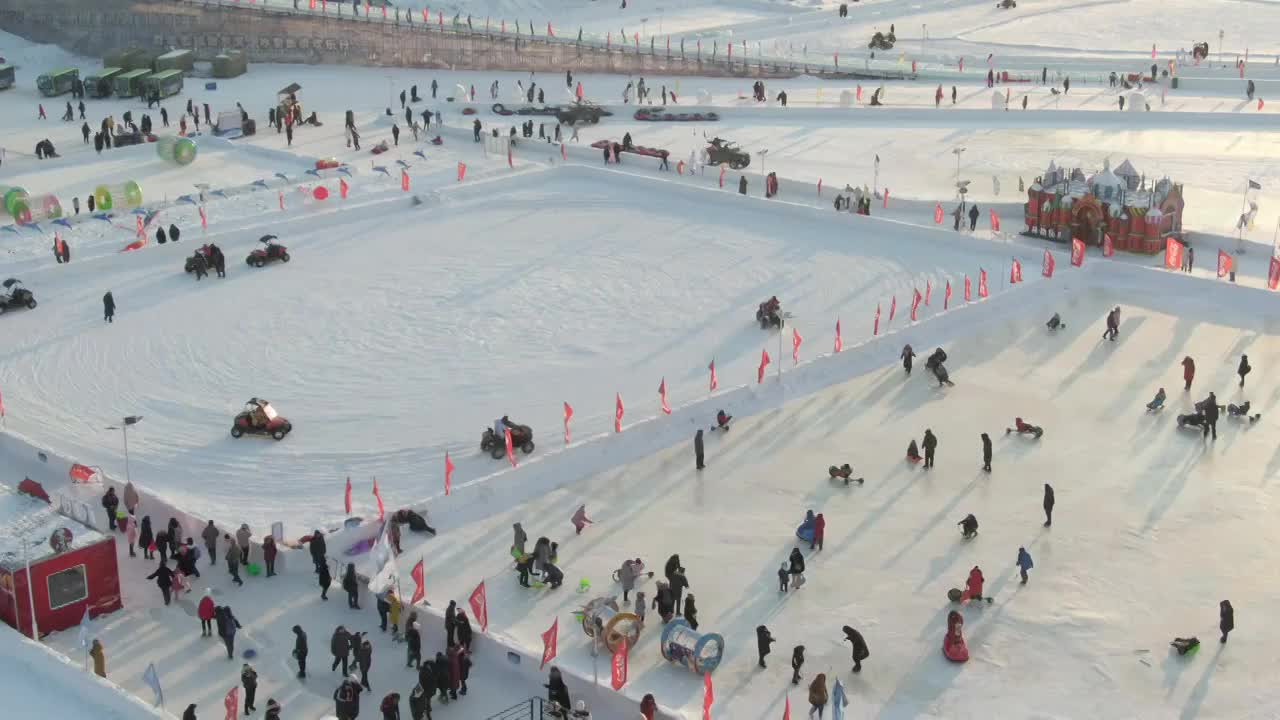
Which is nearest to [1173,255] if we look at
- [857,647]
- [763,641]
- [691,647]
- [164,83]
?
[857,647]

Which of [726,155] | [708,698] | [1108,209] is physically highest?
[726,155]

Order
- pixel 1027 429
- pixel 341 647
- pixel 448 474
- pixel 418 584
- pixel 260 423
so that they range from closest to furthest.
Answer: pixel 341 647 < pixel 418 584 < pixel 448 474 < pixel 1027 429 < pixel 260 423

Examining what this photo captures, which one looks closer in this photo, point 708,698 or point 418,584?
point 708,698

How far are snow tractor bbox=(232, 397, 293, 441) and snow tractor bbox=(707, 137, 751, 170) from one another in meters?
27.1

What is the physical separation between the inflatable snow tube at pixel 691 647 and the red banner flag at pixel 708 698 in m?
0.32

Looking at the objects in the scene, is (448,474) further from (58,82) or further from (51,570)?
(58,82)

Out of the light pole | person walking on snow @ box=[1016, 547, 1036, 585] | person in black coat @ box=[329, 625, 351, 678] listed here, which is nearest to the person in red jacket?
person in black coat @ box=[329, 625, 351, 678]

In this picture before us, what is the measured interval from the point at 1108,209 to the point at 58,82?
159ft

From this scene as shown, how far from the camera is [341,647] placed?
2561 cm

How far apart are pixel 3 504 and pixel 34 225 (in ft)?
80.2

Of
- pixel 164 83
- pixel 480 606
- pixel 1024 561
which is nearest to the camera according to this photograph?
pixel 480 606

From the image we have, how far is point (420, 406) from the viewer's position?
1460 inches

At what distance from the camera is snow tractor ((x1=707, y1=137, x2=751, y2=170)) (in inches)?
2311

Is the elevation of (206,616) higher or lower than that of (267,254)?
lower
